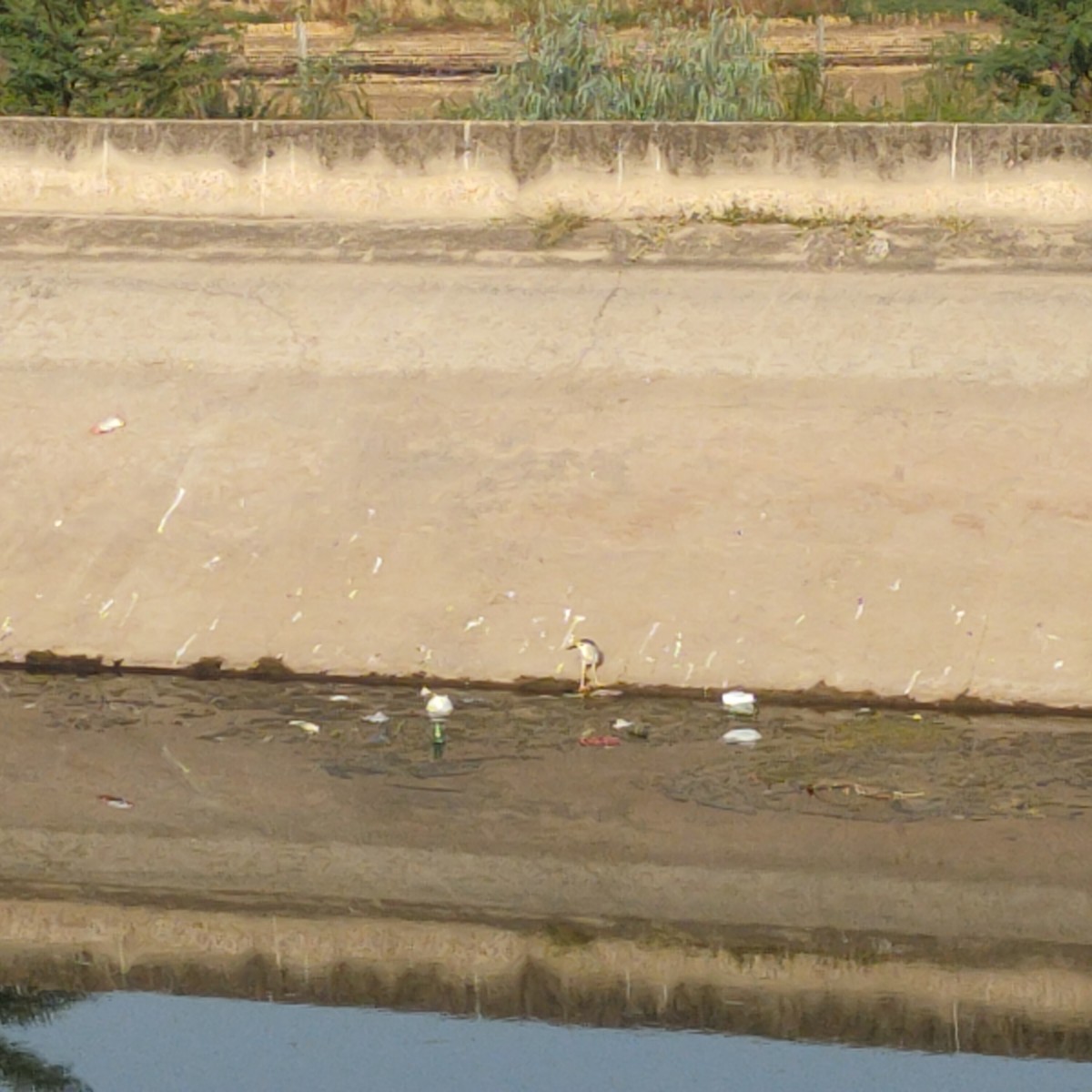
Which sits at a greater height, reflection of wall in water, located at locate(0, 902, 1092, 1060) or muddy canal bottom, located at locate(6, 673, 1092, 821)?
muddy canal bottom, located at locate(6, 673, 1092, 821)

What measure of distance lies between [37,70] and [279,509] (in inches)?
175

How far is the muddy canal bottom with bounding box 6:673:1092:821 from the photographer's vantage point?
347 inches

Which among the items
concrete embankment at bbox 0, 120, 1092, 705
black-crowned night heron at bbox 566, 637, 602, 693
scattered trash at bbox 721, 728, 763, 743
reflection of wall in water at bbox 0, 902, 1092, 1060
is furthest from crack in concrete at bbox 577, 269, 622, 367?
reflection of wall in water at bbox 0, 902, 1092, 1060

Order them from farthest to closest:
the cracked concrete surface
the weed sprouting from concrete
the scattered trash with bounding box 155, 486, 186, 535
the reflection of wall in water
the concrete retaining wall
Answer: the weed sprouting from concrete, the concrete retaining wall, the scattered trash with bounding box 155, 486, 186, 535, the cracked concrete surface, the reflection of wall in water

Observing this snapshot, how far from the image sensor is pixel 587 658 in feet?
32.8

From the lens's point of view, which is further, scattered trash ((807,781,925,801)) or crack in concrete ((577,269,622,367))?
crack in concrete ((577,269,622,367))

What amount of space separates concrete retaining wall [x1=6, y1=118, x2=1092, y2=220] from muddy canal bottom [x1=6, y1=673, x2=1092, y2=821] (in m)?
3.35

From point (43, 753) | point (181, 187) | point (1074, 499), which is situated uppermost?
point (181, 187)

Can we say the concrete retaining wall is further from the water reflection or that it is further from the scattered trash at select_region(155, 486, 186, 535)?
the water reflection

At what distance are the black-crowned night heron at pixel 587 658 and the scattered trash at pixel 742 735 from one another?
74 cm

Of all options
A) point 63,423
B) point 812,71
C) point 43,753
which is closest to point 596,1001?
point 43,753

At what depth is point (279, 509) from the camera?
35.9ft

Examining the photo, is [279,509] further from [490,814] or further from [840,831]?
[840,831]

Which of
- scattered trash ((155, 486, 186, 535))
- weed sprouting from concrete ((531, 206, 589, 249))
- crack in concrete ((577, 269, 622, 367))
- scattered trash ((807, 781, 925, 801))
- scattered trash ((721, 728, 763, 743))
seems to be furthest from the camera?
weed sprouting from concrete ((531, 206, 589, 249))
